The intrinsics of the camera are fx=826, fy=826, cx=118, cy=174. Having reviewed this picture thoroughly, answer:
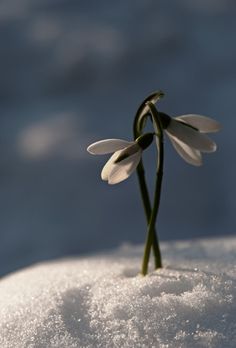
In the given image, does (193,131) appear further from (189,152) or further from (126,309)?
(126,309)

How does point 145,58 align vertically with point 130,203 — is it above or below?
above

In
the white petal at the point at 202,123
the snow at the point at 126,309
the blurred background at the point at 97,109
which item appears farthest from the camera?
the blurred background at the point at 97,109

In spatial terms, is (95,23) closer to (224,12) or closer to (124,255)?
(224,12)

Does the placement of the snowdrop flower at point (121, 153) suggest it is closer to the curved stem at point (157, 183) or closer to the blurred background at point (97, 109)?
the curved stem at point (157, 183)

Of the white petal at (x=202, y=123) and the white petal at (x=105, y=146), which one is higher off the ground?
the white petal at (x=202, y=123)

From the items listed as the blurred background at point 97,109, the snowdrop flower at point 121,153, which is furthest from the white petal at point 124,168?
the blurred background at point 97,109

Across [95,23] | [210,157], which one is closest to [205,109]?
[210,157]

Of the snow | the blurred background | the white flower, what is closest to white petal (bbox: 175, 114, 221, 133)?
the white flower
